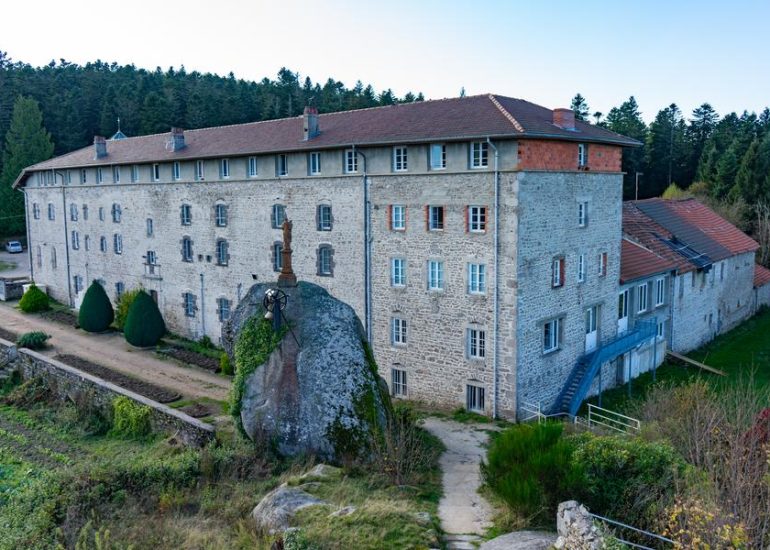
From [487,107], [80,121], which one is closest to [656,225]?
[487,107]

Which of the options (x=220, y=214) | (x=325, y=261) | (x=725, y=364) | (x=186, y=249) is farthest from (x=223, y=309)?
(x=725, y=364)

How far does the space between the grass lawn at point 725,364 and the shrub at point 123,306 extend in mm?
23872

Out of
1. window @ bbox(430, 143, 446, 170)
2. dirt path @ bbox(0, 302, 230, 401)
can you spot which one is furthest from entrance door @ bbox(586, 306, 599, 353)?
Answer: dirt path @ bbox(0, 302, 230, 401)

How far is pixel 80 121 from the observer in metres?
68.7

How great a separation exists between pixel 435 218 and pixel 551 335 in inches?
232

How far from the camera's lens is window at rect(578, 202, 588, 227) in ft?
80.4

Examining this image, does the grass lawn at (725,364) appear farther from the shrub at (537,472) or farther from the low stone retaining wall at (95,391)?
the low stone retaining wall at (95,391)

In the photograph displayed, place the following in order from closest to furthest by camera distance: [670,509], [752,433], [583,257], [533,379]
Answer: [670,509]
[752,433]
[533,379]
[583,257]

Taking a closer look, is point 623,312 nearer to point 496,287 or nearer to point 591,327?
point 591,327

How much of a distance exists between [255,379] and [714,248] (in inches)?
1160

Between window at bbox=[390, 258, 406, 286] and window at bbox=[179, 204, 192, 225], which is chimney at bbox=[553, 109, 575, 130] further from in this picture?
window at bbox=[179, 204, 192, 225]

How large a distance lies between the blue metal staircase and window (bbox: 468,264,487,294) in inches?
209

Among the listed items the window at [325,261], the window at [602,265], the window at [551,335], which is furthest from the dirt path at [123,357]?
the window at [602,265]

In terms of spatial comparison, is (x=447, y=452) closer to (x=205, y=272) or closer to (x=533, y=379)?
(x=533, y=379)
